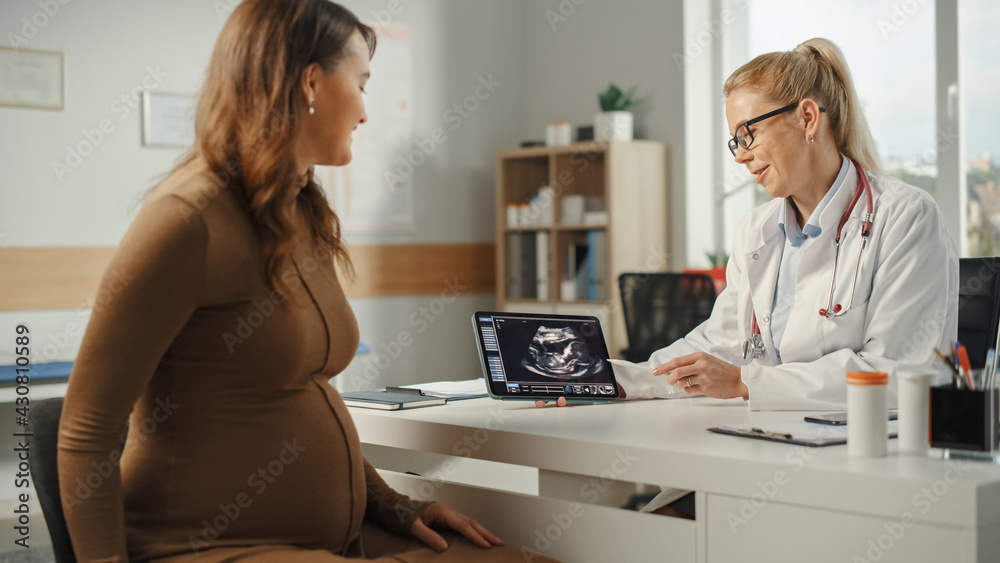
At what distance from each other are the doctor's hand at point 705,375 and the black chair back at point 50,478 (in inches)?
42.3

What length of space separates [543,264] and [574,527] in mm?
3440

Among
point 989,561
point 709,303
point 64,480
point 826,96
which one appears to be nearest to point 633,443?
point 989,561

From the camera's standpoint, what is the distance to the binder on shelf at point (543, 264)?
4.93m

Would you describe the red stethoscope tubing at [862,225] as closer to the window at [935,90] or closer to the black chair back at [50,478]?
the black chair back at [50,478]

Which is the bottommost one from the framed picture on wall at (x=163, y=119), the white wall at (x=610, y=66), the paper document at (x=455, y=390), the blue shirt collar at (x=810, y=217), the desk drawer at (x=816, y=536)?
the desk drawer at (x=816, y=536)

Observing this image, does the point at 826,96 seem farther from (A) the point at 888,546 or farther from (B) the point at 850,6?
(B) the point at 850,6

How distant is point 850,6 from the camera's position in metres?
4.38

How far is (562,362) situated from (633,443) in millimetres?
485

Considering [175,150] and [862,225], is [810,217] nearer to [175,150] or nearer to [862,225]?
[862,225]

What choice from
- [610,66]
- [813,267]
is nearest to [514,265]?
[610,66]

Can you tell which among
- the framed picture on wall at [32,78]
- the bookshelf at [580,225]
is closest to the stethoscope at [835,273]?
the bookshelf at [580,225]

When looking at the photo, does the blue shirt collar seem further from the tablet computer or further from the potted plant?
the potted plant

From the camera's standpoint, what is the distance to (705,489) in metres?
1.36

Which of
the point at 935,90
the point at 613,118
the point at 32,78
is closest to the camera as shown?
the point at 32,78
